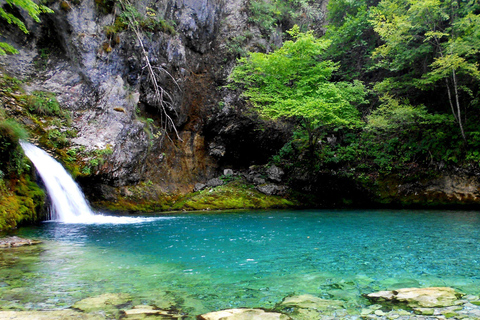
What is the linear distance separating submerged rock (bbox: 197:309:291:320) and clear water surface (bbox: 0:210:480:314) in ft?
0.79

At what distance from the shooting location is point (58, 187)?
1011cm

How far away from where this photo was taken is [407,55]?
44.3 feet

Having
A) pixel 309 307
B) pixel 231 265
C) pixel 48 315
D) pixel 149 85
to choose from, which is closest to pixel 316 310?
pixel 309 307

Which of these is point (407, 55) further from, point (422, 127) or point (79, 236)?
point (79, 236)

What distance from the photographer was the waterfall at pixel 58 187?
9.84m

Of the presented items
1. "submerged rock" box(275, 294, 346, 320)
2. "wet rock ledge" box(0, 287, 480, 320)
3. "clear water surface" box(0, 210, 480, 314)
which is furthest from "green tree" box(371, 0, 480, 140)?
"submerged rock" box(275, 294, 346, 320)

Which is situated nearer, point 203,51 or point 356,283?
point 356,283

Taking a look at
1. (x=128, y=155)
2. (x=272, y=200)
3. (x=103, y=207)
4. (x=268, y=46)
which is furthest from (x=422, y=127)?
(x=103, y=207)

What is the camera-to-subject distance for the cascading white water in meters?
9.84

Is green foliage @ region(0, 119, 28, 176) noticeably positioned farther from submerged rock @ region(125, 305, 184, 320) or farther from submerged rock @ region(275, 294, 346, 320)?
submerged rock @ region(275, 294, 346, 320)

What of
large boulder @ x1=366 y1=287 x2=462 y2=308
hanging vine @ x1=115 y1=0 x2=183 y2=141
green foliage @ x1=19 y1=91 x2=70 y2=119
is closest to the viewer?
large boulder @ x1=366 y1=287 x2=462 y2=308

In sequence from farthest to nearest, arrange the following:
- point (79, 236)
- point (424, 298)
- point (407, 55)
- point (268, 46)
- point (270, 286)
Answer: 1. point (268, 46)
2. point (407, 55)
3. point (79, 236)
4. point (270, 286)
5. point (424, 298)

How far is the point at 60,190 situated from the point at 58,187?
14 centimetres

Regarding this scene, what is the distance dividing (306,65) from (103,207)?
11740 millimetres
